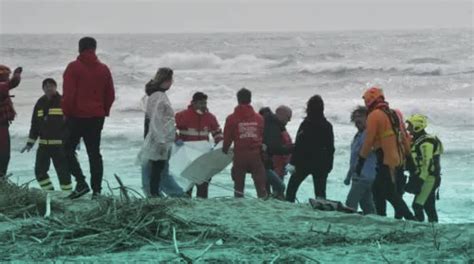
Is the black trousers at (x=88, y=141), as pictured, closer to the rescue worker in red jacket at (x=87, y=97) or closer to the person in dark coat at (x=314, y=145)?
the rescue worker in red jacket at (x=87, y=97)

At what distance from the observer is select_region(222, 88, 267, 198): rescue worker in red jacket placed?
1095 centimetres

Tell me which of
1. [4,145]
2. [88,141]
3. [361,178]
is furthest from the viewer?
[4,145]

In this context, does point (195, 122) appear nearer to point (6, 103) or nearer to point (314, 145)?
point (314, 145)

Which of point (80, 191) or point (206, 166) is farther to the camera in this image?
point (206, 166)

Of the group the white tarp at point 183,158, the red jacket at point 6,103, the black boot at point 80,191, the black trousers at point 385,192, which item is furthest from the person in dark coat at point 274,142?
the red jacket at point 6,103

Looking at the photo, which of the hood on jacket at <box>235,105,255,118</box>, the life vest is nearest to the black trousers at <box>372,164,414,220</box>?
the life vest

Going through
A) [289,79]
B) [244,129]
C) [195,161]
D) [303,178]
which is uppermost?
[244,129]

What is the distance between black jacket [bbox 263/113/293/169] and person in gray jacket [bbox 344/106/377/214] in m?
0.94

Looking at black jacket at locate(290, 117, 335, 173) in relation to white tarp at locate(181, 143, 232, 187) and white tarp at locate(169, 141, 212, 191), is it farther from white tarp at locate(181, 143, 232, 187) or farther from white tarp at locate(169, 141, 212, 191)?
white tarp at locate(169, 141, 212, 191)

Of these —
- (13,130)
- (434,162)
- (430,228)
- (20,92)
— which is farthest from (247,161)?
(20,92)

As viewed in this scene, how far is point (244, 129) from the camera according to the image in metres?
10.9

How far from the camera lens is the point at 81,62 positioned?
9000 mm

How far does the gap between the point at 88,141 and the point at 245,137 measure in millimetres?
2270

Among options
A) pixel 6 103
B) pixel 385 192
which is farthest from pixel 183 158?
pixel 385 192
